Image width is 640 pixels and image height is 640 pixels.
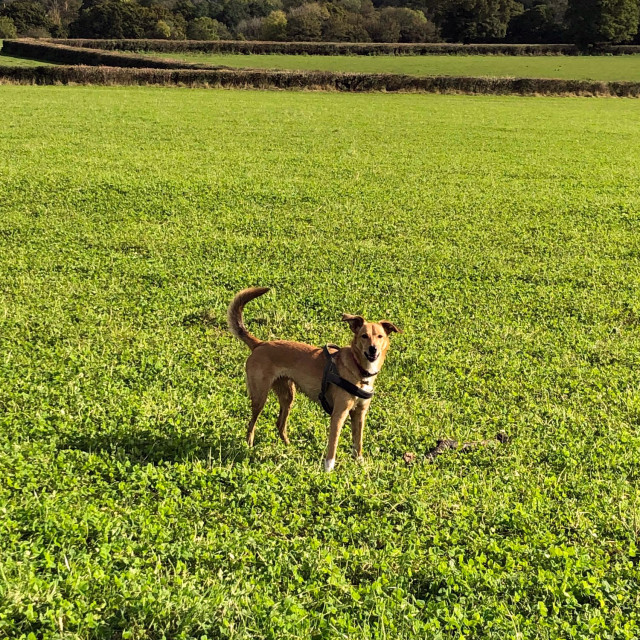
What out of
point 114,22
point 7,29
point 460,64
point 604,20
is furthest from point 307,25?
point 7,29

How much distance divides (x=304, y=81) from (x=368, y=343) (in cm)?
5759

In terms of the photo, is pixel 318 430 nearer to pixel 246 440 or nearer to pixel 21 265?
pixel 246 440

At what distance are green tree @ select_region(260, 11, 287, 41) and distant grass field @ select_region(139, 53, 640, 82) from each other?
31.8 meters

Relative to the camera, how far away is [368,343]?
16.4 feet

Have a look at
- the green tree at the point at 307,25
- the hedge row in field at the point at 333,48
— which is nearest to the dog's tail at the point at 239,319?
the hedge row in field at the point at 333,48

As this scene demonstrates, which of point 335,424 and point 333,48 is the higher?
point 333,48

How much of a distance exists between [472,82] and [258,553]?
62893 mm

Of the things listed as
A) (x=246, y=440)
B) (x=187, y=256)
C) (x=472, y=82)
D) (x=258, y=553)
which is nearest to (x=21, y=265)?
(x=187, y=256)

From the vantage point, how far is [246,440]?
5770mm

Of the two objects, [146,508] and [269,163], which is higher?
[269,163]

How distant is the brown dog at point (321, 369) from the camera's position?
5.11m

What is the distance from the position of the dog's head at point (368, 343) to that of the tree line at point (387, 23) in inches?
4202

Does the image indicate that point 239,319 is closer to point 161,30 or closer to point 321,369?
point 321,369

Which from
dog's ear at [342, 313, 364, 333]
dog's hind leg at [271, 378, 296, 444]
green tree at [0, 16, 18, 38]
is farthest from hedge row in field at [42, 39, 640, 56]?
dog's ear at [342, 313, 364, 333]
